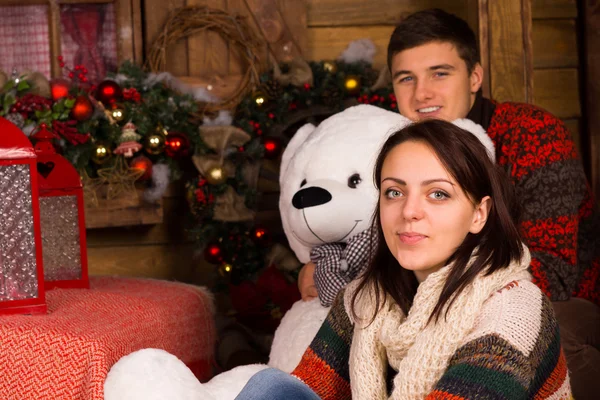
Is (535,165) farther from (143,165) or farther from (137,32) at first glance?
(137,32)

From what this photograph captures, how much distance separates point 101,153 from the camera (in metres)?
2.74

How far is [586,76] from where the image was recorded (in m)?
3.13

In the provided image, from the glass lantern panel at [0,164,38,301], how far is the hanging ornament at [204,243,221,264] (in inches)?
42.1

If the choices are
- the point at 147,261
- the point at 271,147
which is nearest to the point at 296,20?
the point at 271,147

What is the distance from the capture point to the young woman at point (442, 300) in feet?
4.36

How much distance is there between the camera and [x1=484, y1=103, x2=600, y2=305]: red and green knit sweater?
213 cm

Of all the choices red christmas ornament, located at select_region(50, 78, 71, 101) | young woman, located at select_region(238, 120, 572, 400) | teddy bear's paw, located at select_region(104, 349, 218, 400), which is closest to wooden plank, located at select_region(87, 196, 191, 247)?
red christmas ornament, located at select_region(50, 78, 71, 101)

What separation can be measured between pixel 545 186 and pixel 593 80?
1.01m

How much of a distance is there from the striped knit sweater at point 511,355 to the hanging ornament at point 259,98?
67.4 inches

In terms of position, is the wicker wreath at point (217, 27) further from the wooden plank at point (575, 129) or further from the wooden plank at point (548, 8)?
the wooden plank at point (575, 129)

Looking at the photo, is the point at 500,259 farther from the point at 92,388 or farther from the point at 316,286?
the point at 92,388

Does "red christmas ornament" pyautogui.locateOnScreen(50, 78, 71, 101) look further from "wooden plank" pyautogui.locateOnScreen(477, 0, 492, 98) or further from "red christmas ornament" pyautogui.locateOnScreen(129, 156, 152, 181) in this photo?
"wooden plank" pyautogui.locateOnScreen(477, 0, 492, 98)

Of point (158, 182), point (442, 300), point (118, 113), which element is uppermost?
point (118, 113)

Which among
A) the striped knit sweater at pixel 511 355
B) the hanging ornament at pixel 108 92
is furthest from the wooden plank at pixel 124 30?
the striped knit sweater at pixel 511 355
